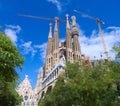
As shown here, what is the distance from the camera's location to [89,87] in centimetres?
2803

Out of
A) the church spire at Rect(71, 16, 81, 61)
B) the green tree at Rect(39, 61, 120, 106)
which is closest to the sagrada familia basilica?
the church spire at Rect(71, 16, 81, 61)

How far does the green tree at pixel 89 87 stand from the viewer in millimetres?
28328

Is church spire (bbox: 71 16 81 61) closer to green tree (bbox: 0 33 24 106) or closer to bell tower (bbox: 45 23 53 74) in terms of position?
bell tower (bbox: 45 23 53 74)

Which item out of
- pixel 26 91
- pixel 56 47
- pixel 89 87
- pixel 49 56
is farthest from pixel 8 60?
pixel 49 56

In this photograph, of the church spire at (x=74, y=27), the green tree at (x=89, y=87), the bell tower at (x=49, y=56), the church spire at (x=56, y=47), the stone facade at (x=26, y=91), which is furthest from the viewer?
the church spire at (x=74, y=27)

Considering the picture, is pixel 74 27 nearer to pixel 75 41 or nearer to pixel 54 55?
pixel 75 41

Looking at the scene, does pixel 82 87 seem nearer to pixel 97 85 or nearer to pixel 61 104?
pixel 97 85

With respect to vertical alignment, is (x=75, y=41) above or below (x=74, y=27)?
below

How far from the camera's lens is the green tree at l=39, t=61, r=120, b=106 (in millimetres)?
28328

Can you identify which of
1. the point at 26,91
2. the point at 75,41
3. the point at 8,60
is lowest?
the point at 8,60

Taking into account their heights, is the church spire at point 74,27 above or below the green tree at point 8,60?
above

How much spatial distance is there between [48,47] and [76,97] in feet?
278

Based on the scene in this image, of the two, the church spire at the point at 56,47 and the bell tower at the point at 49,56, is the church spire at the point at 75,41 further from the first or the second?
the bell tower at the point at 49,56

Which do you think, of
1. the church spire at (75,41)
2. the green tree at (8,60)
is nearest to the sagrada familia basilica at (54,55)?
the church spire at (75,41)
